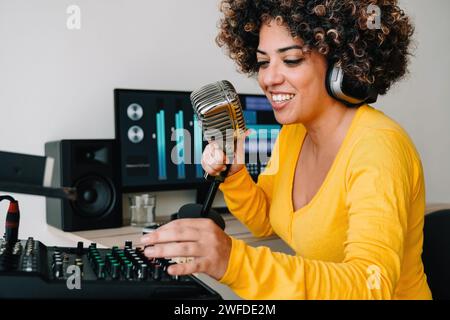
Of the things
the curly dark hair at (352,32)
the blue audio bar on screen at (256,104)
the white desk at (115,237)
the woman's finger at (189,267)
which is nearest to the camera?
the woman's finger at (189,267)

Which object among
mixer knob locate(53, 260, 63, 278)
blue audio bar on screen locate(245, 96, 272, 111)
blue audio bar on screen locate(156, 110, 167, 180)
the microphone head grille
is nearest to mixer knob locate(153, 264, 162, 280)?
mixer knob locate(53, 260, 63, 278)

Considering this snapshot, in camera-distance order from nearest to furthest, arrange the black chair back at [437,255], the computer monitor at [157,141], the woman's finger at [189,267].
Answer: the woman's finger at [189,267]
the black chair back at [437,255]
the computer monitor at [157,141]

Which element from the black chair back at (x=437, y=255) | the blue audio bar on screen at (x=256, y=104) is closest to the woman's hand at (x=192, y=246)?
the black chair back at (x=437, y=255)

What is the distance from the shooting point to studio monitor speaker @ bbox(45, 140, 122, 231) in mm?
1445

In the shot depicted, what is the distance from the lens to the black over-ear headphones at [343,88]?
104cm

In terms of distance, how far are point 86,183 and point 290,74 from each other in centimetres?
75

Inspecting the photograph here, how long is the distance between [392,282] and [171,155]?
107 centimetres

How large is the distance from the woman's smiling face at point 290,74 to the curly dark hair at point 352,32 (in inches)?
0.8

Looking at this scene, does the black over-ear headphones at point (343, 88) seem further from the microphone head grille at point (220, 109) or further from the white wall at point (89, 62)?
the white wall at point (89, 62)

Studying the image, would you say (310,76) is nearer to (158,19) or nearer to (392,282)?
(392,282)

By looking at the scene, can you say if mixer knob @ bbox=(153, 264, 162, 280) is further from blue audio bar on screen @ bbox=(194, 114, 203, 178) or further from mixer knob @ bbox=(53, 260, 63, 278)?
blue audio bar on screen @ bbox=(194, 114, 203, 178)

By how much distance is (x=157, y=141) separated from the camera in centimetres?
165

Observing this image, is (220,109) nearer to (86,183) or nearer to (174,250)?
(174,250)

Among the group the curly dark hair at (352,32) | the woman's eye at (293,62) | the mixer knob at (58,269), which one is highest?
the curly dark hair at (352,32)
